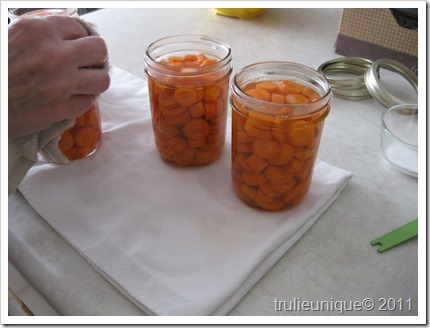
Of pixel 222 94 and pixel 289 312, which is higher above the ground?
pixel 222 94

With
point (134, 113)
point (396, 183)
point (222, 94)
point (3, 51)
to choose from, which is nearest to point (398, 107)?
point (396, 183)

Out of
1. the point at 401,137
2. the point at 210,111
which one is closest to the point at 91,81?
the point at 210,111

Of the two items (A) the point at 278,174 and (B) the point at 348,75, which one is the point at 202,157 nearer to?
(A) the point at 278,174

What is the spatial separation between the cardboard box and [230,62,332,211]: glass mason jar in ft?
1.06

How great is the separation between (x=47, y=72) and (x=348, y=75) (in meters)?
0.50

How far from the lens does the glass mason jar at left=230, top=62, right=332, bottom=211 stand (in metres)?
0.41

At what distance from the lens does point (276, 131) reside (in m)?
0.41

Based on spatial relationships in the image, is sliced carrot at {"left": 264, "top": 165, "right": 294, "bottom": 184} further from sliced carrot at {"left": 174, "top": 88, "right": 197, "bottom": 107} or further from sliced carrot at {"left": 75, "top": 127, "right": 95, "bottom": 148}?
sliced carrot at {"left": 75, "top": 127, "right": 95, "bottom": 148}

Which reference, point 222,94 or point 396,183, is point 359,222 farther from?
point 222,94

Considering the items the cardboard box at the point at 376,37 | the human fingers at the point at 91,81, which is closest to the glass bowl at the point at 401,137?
the cardboard box at the point at 376,37

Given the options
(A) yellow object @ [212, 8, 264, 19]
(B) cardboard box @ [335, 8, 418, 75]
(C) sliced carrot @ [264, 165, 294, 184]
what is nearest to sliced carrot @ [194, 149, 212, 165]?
(C) sliced carrot @ [264, 165, 294, 184]

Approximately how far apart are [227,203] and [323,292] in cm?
14

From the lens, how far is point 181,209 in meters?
0.46

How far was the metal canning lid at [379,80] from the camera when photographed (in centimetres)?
62
